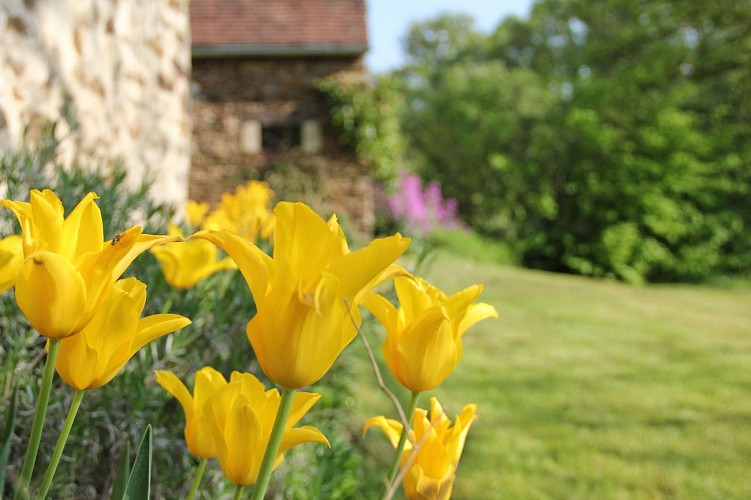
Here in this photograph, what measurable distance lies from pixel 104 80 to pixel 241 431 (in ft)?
8.20

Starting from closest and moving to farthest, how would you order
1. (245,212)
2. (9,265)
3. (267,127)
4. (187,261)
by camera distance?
(9,265) → (187,261) → (245,212) → (267,127)

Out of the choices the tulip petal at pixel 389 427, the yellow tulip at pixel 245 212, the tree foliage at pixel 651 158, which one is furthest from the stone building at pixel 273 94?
the tulip petal at pixel 389 427

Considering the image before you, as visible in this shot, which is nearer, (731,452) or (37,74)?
(37,74)

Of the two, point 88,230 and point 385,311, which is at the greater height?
point 88,230

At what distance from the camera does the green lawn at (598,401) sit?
3.53m

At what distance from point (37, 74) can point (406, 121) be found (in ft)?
72.0

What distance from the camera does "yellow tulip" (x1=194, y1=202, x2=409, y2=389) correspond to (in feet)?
1.95

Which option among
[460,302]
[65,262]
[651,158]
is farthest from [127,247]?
[651,158]

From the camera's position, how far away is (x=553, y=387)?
17.1ft

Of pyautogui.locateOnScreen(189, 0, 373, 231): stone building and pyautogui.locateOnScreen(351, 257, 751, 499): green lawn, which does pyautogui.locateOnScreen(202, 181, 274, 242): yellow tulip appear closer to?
pyautogui.locateOnScreen(351, 257, 751, 499): green lawn

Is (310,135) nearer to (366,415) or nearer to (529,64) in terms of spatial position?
(366,415)

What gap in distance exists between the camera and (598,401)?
4.93m

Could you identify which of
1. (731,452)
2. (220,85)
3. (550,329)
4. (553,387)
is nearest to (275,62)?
Result: (220,85)

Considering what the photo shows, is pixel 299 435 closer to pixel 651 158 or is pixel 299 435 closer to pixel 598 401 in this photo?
pixel 598 401
